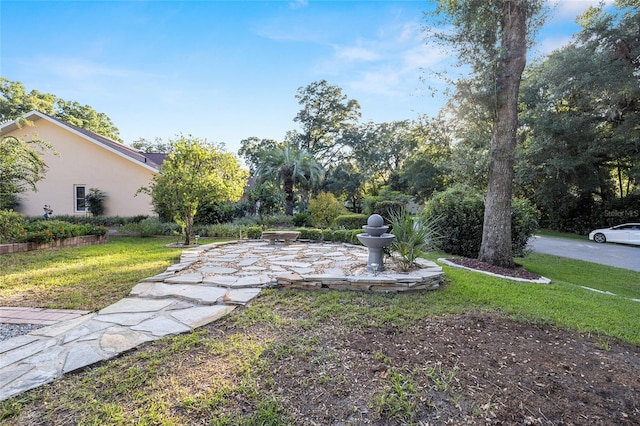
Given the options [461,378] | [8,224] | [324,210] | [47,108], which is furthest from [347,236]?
[47,108]

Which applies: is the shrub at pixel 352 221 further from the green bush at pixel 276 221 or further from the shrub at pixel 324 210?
the green bush at pixel 276 221

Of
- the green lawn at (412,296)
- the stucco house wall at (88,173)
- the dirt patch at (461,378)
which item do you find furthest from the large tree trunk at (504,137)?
the stucco house wall at (88,173)

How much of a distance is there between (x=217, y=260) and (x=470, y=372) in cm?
473

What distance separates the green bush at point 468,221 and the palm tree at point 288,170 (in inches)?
382

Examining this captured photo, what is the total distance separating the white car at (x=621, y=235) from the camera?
13273mm

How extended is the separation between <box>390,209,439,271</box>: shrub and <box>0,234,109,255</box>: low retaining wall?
8582 millimetres

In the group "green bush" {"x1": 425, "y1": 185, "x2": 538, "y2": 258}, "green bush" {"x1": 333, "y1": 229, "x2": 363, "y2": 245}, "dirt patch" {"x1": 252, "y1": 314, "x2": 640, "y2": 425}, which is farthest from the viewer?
"green bush" {"x1": 333, "y1": 229, "x2": 363, "y2": 245}

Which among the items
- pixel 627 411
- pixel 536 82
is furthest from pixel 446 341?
pixel 536 82

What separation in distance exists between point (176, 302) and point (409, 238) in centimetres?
337

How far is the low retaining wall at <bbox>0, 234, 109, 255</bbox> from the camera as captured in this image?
6904mm

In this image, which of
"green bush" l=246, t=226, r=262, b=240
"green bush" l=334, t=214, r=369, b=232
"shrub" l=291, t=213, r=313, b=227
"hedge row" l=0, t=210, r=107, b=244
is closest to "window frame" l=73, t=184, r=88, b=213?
"hedge row" l=0, t=210, r=107, b=244

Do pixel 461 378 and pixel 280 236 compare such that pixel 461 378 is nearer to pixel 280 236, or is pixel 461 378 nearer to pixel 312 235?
pixel 280 236

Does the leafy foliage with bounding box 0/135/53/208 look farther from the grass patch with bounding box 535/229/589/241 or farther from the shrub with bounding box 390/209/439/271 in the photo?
the grass patch with bounding box 535/229/589/241

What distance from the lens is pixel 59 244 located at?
802cm
